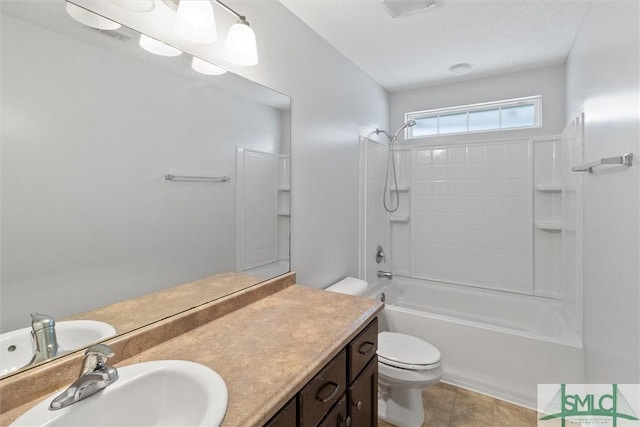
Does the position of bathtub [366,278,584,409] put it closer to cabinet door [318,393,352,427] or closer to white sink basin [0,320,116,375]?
cabinet door [318,393,352,427]

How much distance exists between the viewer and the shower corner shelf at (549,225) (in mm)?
2717

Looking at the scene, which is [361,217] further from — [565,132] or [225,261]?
[565,132]

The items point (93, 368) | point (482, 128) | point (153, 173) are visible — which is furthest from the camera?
point (482, 128)

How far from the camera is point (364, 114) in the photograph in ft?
9.44

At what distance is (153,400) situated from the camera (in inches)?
33.8

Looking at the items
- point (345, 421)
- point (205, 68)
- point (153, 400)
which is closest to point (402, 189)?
point (205, 68)

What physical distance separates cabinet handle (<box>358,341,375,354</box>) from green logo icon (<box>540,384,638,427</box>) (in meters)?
1.01

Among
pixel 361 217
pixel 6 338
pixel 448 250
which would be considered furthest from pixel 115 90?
pixel 448 250

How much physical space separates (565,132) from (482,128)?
71 cm

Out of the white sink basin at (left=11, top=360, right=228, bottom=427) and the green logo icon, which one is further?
the green logo icon

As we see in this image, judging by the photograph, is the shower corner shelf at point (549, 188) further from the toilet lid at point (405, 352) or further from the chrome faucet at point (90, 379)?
the chrome faucet at point (90, 379)

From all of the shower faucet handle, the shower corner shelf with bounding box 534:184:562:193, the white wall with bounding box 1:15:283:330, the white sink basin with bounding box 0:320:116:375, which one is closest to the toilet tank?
the shower faucet handle

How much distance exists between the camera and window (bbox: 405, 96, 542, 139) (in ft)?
9.62

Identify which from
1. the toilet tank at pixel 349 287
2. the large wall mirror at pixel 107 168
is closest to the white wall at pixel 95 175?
the large wall mirror at pixel 107 168
